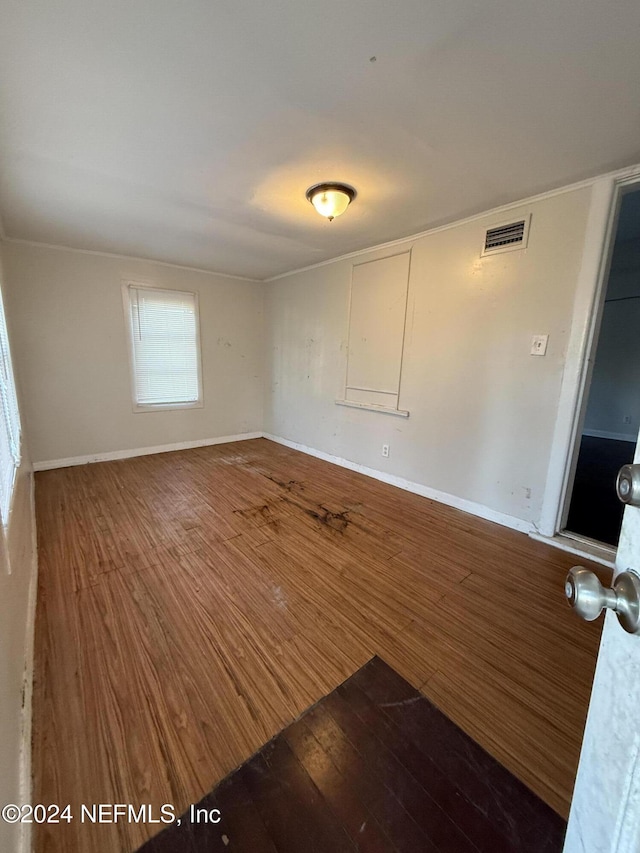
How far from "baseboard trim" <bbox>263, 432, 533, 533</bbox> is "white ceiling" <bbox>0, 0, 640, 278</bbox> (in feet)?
7.60

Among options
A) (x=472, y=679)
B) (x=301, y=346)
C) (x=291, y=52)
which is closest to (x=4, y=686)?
(x=472, y=679)

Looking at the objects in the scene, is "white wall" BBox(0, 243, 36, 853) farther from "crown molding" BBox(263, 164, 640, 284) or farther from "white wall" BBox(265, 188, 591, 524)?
"crown molding" BBox(263, 164, 640, 284)

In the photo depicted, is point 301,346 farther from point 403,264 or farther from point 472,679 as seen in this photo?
point 472,679

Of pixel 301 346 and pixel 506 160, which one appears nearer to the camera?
pixel 506 160

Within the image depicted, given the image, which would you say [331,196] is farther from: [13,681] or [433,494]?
[13,681]

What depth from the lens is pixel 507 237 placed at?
2424 mm

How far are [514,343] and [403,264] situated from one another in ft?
4.29

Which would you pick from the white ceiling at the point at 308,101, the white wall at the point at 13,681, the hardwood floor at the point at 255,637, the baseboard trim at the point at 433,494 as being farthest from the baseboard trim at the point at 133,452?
the white wall at the point at 13,681

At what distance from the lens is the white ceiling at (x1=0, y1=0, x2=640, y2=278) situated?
1123 millimetres

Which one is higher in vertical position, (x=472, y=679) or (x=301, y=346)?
(x=301, y=346)

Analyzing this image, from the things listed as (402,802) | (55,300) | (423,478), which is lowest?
(402,802)

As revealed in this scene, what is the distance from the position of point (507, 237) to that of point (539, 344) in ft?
2.73

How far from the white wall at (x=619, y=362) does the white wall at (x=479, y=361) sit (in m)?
4.04

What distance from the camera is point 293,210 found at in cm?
253
